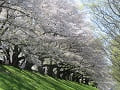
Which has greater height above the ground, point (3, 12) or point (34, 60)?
point (3, 12)

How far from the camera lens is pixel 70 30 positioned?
2950cm

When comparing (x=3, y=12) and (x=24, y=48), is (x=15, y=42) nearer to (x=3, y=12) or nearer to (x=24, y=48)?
(x=24, y=48)

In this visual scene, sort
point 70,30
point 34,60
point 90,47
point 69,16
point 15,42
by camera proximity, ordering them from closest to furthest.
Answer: point 15,42 → point 34,60 → point 70,30 → point 69,16 → point 90,47

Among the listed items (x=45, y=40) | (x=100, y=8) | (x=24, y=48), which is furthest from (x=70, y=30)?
(x=100, y=8)

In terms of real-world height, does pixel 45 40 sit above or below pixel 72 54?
above

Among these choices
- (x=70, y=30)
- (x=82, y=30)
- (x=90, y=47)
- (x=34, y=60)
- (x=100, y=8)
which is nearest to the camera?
(x=100, y=8)

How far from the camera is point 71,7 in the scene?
32750 millimetres

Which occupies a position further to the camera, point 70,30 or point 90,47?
point 90,47

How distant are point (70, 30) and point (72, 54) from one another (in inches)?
165

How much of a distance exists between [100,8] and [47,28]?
9.72 m

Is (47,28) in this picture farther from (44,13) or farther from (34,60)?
(34,60)

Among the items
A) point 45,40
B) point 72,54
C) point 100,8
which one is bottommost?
point 72,54

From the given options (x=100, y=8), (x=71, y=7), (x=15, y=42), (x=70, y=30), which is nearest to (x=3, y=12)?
(x=15, y=42)

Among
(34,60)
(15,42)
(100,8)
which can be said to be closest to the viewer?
(100,8)
